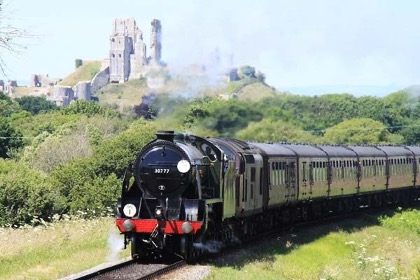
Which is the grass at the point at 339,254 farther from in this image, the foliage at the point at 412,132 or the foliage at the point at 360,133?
the foliage at the point at 360,133

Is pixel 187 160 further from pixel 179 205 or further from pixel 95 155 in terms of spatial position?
pixel 95 155

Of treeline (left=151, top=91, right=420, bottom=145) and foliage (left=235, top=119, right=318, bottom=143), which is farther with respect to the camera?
foliage (left=235, top=119, right=318, bottom=143)

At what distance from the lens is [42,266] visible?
21266mm

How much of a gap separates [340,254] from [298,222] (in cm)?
634

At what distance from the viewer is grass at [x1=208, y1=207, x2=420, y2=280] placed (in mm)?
20641

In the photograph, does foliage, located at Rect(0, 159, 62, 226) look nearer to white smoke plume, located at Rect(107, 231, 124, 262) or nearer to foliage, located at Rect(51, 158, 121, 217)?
foliage, located at Rect(51, 158, 121, 217)

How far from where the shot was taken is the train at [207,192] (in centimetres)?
2080

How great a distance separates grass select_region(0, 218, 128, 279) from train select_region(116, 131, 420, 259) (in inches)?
54.4

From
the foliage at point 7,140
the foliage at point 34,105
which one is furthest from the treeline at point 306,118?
the foliage at point 34,105

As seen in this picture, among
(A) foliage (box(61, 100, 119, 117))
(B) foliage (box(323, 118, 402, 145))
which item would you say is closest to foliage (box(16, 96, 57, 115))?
(A) foliage (box(61, 100, 119, 117))

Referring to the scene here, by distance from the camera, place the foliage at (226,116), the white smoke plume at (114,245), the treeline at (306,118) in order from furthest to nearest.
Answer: the foliage at (226,116), the treeline at (306,118), the white smoke plume at (114,245)

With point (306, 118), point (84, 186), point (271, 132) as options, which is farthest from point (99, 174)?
point (306, 118)

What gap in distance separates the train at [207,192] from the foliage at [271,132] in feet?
32.3

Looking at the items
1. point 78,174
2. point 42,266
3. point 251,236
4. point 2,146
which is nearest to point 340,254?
point 251,236
